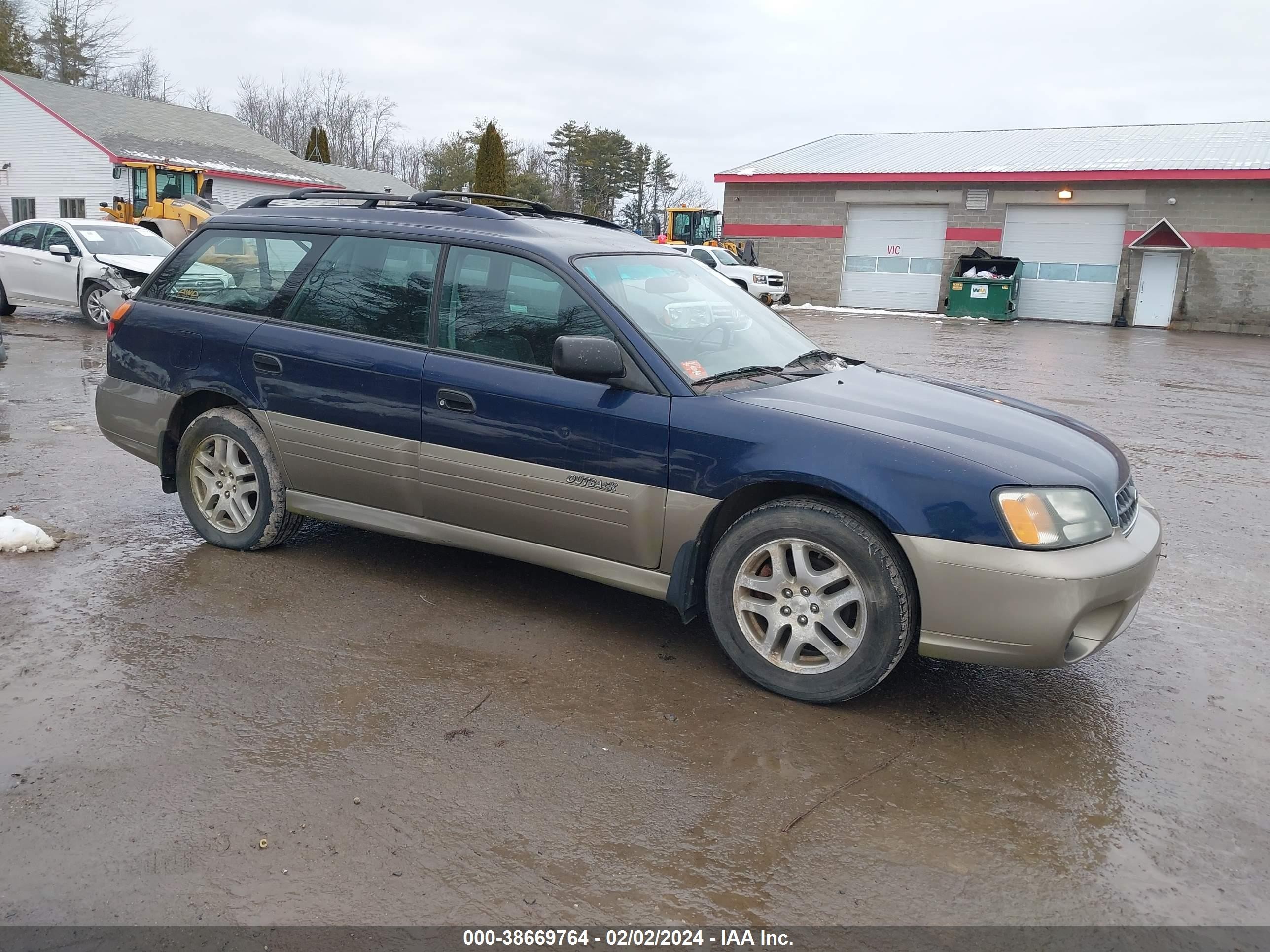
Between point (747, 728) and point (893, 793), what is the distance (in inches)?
22.0

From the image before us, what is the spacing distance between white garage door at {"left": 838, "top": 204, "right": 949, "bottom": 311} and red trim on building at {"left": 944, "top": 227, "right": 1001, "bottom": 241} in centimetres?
29

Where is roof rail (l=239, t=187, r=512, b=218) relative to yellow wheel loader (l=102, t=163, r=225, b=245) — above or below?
below

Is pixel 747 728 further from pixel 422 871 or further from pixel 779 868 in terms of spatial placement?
pixel 422 871

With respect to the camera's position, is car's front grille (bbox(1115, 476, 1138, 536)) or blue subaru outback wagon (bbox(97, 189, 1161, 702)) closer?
blue subaru outback wagon (bbox(97, 189, 1161, 702))

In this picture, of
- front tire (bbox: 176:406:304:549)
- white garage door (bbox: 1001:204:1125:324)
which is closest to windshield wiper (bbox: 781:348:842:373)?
front tire (bbox: 176:406:304:549)

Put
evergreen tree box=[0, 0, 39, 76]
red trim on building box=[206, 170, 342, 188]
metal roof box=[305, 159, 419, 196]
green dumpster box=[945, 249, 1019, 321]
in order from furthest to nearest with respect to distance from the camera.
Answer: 1. evergreen tree box=[0, 0, 39, 76]
2. metal roof box=[305, 159, 419, 196]
3. red trim on building box=[206, 170, 342, 188]
4. green dumpster box=[945, 249, 1019, 321]

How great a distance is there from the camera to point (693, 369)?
4.07m

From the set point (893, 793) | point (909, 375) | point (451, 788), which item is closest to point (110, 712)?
point (451, 788)

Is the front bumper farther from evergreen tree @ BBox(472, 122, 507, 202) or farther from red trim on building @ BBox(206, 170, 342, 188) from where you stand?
evergreen tree @ BBox(472, 122, 507, 202)

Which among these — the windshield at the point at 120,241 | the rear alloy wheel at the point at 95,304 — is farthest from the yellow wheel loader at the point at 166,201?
the rear alloy wheel at the point at 95,304

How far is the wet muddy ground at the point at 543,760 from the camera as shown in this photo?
2.62m

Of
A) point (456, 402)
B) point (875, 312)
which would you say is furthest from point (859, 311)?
point (456, 402)

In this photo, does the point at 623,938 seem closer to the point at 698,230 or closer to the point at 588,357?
the point at 588,357

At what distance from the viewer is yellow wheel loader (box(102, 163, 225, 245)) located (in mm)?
24844
